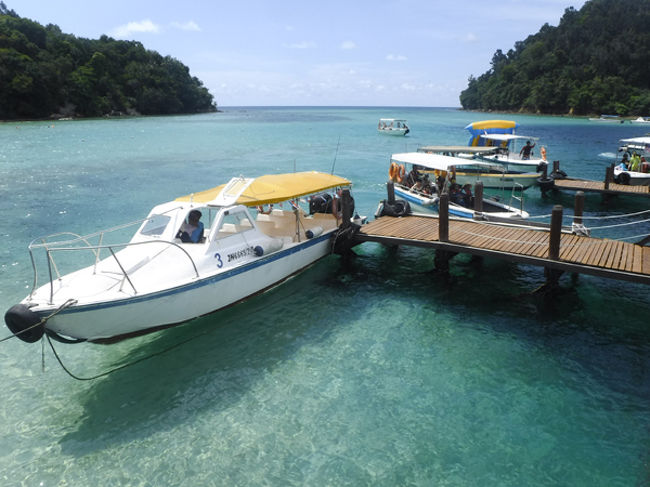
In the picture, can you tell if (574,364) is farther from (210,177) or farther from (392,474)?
(210,177)

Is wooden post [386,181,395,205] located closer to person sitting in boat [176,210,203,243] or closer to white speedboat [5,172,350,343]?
white speedboat [5,172,350,343]

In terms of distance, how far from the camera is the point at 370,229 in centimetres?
1533

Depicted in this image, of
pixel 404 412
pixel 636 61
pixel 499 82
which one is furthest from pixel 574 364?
pixel 499 82

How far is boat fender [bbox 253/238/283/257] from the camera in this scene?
11.8 meters

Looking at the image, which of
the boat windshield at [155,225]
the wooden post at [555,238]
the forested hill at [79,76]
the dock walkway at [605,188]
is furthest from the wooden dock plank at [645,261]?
the forested hill at [79,76]

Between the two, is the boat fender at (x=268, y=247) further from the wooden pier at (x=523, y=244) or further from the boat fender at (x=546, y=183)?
the boat fender at (x=546, y=183)

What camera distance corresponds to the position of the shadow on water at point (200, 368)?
314 inches

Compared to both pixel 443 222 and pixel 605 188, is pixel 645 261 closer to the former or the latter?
pixel 443 222

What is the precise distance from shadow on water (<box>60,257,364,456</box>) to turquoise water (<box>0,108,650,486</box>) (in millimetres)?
41

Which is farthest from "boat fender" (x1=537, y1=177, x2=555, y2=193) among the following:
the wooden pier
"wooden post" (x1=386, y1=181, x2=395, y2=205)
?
"wooden post" (x1=386, y1=181, x2=395, y2=205)

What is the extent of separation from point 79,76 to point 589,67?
461ft

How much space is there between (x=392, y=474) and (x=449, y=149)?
912 inches

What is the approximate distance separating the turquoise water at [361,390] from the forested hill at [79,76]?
105 meters

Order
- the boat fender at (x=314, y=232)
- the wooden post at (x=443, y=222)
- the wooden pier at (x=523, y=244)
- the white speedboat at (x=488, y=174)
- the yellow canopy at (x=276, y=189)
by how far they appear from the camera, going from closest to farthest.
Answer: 1. the wooden pier at (x=523, y=244)
2. the yellow canopy at (x=276, y=189)
3. the wooden post at (x=443, y=222)
4. the boat fender at (x=314, y=232)
5. the white speedboat at (x=488, y=174)
